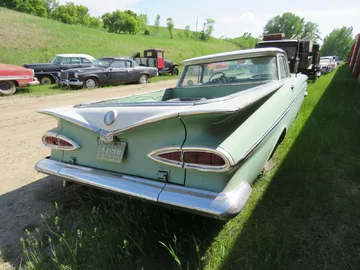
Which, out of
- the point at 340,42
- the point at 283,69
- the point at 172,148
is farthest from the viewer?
the point at 340,42

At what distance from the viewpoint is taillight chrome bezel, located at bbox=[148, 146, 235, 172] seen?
1.53 m

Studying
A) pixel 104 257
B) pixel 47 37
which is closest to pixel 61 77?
pixel 104 257

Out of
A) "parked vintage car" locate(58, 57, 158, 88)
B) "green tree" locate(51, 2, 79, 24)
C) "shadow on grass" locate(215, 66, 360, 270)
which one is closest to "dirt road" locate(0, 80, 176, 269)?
"shadow on grass" locate(215, 66, 360, 270)

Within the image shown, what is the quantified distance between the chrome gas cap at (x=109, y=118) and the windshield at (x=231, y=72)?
2158 mm

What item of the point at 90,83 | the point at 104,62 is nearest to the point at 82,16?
the point at 104,62

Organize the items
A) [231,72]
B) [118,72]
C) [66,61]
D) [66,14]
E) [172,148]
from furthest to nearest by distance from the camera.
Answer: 1. [66,14]
2. [66,61]
3. [118,72]
4. [231,72]
5. [172,148]

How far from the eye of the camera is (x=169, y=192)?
170 cm

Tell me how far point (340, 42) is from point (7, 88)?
7644 cm

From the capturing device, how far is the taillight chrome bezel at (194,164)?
5.01 feet

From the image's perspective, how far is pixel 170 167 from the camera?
1.77 meters

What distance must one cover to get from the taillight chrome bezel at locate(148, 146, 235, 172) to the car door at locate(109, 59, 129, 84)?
11.0 metres

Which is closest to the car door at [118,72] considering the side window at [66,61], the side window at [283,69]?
the side window at [66,61]

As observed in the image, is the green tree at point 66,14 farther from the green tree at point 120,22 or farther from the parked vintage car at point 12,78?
the parked vintage car at point 12,78

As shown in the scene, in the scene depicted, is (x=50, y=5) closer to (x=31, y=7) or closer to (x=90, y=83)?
(x=31, y=7)
